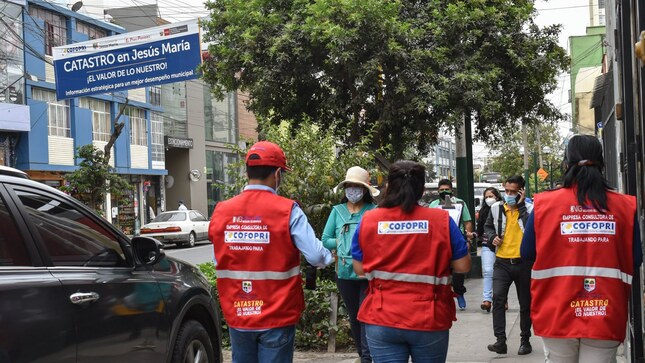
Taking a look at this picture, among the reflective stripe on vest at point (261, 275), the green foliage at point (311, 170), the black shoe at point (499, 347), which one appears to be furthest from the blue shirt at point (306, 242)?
the green foliage at point (311, 170)

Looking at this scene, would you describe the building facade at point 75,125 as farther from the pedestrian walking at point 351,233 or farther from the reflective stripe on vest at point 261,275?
the reflective stripe on vest at point 261,275

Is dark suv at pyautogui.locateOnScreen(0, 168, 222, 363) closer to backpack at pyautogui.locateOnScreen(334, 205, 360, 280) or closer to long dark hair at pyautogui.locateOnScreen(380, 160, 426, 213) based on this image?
backpack at pyautogui.locateOnScreen(334, 205, 360, 280)

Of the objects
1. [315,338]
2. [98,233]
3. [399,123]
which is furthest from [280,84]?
[98,233]

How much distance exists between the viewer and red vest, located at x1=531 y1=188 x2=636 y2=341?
3588 millimetres

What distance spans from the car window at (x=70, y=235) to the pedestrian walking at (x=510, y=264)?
4.28 meters

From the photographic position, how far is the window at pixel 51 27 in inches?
1163

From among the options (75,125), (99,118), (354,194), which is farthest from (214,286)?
(99,118)

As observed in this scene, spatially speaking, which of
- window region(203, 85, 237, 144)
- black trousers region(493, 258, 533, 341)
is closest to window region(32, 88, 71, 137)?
window region(203, 85, 237, 144)

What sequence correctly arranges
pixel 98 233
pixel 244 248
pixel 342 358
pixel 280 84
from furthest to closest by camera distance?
pixel 280 84, pixel 342 358, pixel 98 233, pixel 244 248

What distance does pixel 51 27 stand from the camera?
30.3 meters

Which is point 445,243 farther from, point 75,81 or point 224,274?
point 75,81

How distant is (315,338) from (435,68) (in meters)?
7.27

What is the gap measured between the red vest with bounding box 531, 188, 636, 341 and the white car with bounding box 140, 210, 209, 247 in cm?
2528

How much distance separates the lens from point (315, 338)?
7.81m
